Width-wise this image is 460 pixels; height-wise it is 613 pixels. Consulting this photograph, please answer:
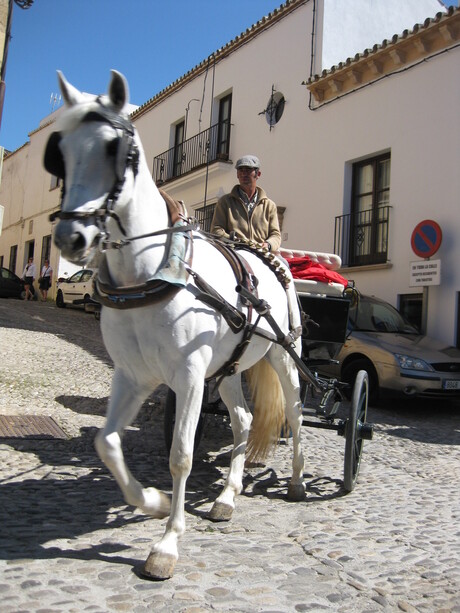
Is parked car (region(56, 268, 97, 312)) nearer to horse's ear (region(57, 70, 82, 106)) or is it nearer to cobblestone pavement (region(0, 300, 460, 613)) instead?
cobblestone pavement (region(0, 300, 460, 613))

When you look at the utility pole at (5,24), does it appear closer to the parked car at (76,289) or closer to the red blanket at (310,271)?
the red blanket at (310,271)

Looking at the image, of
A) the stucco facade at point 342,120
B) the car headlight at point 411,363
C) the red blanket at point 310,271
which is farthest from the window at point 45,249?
the red blanket at point 310,271

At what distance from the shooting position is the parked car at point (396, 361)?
874cm

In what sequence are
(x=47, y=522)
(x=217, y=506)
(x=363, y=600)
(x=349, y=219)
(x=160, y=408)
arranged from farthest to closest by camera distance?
(x=349, y=219) → (x=160, y=408) → (x=217, y=506) → (x=47, y=522) → (x=363, y=600)

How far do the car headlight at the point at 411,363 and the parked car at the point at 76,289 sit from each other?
1246 cm

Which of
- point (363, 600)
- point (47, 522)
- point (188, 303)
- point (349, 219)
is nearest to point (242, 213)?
point (188, 303)

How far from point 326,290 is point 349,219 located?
768 centimetres

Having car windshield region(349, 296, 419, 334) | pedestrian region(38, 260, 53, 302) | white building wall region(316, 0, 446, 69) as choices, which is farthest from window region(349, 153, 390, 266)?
pedestrian region(38, 260, 53, 302)

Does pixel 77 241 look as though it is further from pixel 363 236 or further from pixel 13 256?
pixel 13 256

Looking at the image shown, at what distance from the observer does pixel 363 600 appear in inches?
110

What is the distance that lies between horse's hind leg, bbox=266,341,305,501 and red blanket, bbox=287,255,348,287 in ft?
4.35

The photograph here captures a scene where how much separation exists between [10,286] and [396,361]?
2065 centimetres

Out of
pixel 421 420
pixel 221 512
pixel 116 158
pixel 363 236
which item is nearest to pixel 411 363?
pixel 421 420

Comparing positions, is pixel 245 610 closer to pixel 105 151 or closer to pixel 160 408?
pixel 105 151
